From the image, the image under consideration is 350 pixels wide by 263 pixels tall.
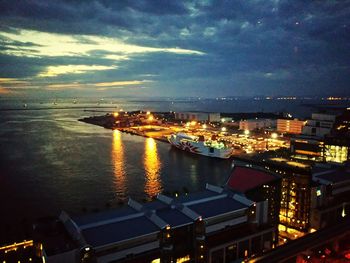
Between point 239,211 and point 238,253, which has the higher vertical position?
point 239,211

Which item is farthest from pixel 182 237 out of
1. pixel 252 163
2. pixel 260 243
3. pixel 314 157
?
pixel 314 157

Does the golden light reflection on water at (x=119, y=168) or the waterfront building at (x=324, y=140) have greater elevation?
the waterfront building at (x=324, y=140)

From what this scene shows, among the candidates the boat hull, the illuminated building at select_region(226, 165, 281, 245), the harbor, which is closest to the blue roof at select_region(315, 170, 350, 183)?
the illuminated building at select_region(226, 165, 281, 245)

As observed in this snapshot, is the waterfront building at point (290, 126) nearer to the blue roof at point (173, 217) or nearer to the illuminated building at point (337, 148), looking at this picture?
the illuminated building at point (337, 148)

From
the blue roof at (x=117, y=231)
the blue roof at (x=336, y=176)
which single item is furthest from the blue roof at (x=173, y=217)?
the blue roof at (x=336, y=176)

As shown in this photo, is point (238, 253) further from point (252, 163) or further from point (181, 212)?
point (252, 163)

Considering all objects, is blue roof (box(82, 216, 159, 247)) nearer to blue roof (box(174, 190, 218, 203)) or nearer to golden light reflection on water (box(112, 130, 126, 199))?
blue roof (box(174, 190, 218, 203))

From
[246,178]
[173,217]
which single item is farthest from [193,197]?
[246,178]
